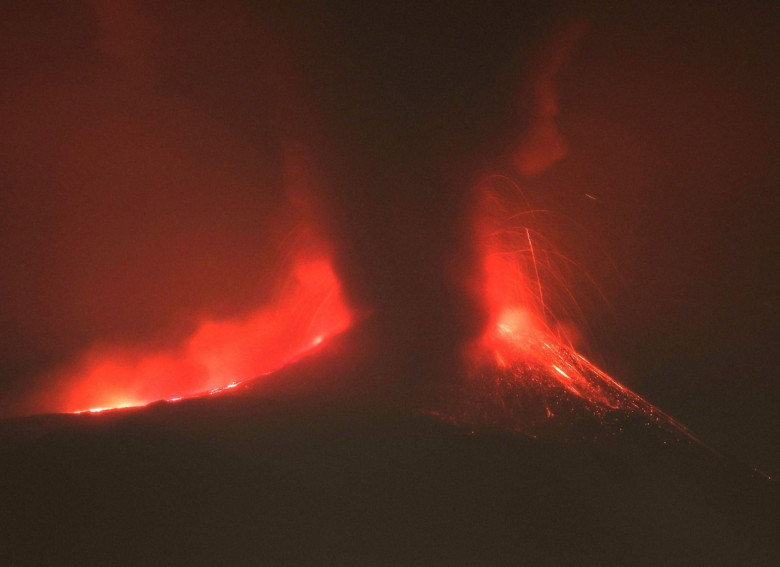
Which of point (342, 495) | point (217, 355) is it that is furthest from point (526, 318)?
point (342, 495)

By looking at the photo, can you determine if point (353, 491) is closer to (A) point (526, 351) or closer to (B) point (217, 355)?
(A) point (526, 351)

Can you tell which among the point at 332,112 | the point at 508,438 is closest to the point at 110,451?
the point at 508,438

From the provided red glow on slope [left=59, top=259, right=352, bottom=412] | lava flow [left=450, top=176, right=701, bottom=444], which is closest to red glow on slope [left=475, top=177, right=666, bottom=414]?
lava flow [left=450, top=176, right=701, bottom=444]

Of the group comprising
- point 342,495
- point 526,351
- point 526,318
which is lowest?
point 342,495

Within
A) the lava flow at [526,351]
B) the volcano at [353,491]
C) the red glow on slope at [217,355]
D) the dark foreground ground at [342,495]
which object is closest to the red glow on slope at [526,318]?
the lava flow at [526,351]

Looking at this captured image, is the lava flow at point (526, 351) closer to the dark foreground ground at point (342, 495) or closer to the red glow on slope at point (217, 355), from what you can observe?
the dark foreground ground at point (342, 495)

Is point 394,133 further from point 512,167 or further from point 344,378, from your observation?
point 344,378
